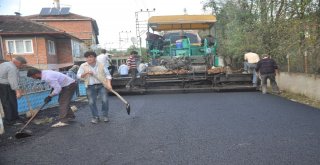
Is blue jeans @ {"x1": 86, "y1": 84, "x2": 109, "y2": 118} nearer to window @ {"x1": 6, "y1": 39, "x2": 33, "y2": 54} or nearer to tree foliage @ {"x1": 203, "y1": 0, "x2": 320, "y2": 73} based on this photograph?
tree foliage @ {"x1": 203, "y1": 0, "x2": 320, "y2": 73}

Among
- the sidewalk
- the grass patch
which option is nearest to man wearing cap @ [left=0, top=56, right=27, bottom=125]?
the sidewalk

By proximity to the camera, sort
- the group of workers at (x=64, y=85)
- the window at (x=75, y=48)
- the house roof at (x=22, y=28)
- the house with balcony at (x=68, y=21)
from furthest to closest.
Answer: the house with balcony at (x=68, y=21)
the window at (x=75, y=48)
the house roof at (x=22, y=28)
the group of workers at (x=64, y=85)

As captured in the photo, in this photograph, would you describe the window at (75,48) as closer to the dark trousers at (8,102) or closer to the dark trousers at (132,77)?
the dark trousers at (132,77)

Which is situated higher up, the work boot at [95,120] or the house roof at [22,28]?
the house roof at [22,28]

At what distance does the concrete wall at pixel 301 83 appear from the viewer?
910 cm

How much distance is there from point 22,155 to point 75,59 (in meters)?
26.6

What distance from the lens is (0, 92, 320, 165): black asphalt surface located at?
398cm

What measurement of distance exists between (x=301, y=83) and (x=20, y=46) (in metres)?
20.6

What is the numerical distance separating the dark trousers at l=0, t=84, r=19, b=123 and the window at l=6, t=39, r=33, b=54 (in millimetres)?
18726

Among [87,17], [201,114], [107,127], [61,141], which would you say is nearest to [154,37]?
[201,114]

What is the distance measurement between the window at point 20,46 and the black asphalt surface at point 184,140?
60.8 ft

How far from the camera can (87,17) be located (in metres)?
41.3

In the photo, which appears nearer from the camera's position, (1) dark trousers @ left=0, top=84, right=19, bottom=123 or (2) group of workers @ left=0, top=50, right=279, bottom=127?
(2) group of workers @ left=0, top=50, right=279, bottom=127

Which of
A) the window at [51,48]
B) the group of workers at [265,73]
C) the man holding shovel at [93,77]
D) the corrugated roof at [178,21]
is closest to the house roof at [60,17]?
the window at [51,48]
